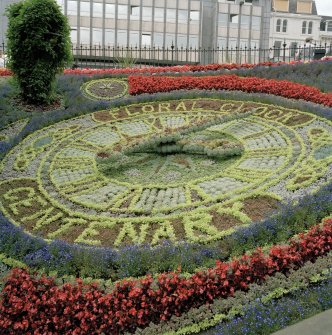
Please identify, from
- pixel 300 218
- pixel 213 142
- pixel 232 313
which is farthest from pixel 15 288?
pixel 213 142

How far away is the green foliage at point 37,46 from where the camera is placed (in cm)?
1155

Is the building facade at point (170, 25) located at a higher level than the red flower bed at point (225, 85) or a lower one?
higher

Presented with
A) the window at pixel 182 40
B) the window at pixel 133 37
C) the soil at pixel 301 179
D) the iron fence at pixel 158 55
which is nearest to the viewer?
the soil at pixel 301 179

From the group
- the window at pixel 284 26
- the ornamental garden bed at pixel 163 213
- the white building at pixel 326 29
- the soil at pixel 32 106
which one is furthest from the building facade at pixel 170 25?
the ornamental garden bed at pixel 163 213

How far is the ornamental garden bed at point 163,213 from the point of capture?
4.51 metres

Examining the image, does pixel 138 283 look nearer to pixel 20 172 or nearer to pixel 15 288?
pixel 15 288

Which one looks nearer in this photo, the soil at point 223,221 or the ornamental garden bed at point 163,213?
the ornamental garden bed at point 163,213

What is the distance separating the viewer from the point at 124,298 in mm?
4562

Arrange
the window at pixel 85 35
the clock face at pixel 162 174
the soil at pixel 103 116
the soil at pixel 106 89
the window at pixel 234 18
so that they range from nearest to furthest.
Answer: the clock face at pixel 162 174
the soil at pixel 103 116
the soil at pixel 106 89
the window at pixel 85 35
the window at pixel 234 18

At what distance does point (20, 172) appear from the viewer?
27.3ft

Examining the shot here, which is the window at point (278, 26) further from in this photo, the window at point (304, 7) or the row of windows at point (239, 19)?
the row of windows at point (239, 19)

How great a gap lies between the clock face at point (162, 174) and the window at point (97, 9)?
35.9 meters

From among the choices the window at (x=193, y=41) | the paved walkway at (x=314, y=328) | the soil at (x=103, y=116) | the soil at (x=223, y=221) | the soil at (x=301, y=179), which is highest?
the window at (x=193, y=41)

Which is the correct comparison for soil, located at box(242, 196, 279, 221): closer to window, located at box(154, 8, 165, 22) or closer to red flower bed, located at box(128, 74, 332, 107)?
red flower bed, located at box(128, 74, 332, 107)
